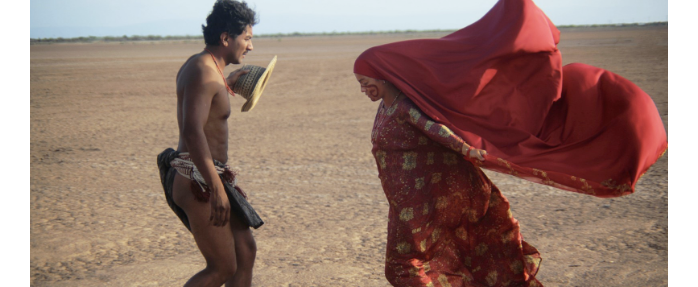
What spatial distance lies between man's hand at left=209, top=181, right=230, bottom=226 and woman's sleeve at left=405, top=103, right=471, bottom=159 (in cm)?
120

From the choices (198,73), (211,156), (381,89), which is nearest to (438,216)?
(381,89)

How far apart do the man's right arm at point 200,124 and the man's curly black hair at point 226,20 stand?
298 millimetres

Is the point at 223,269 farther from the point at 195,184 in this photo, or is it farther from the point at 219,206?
the point at 195,184

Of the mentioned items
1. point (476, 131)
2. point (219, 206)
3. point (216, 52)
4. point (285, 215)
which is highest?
point (216, 52)

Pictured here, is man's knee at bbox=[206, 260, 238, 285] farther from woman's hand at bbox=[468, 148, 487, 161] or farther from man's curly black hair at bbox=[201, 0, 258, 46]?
woman's hand at bbox=[468, 148, 487, 161]

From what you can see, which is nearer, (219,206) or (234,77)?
(219,206)

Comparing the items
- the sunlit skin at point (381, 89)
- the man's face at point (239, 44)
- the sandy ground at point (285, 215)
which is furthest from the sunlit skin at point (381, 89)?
the sandy ground at point (285, 215)

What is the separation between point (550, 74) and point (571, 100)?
0.20 m

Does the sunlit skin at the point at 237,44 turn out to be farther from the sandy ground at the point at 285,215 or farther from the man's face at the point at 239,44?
the sandy ground at the point at 285,215

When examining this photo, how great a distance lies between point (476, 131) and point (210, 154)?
1.59 meters

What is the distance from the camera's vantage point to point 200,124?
10.3 feet

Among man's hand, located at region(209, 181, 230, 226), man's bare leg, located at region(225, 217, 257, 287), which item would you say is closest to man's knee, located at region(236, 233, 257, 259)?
man's bare leg, located at region(225, 217, 257, 287)

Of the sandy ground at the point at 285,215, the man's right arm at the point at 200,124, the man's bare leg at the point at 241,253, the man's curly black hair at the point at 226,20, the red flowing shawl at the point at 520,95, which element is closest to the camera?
the man's right arm at the point at 200,124

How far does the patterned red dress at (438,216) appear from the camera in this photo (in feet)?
12.1
